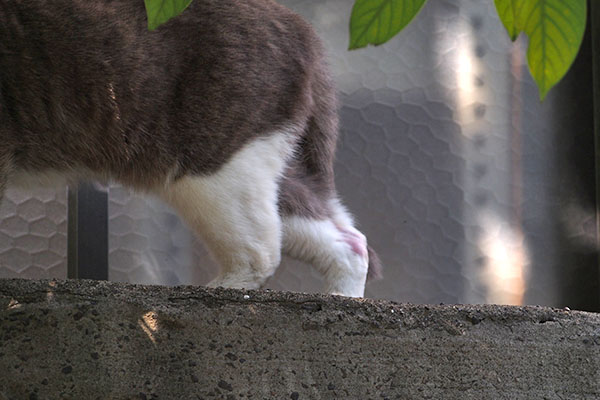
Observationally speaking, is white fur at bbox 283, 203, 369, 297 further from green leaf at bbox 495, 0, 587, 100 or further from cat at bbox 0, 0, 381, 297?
green leaf at bbox 495, 0, 587, 100

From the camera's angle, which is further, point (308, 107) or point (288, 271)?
point (288, 271)

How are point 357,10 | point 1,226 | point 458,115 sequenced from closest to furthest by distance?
point 357,10 → point 1,226 → point 458,115

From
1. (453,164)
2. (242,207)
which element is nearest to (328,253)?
(242,207)

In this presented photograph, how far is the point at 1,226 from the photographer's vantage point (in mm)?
1917

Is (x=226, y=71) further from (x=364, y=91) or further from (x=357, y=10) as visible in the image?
(x=357, y=10)

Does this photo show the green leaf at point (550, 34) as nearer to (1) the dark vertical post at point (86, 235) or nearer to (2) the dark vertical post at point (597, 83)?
(1) the dark vertical post at point (86, 235)

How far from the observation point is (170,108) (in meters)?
1.54

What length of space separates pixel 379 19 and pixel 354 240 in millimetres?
1382

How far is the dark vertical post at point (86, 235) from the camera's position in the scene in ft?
6.14

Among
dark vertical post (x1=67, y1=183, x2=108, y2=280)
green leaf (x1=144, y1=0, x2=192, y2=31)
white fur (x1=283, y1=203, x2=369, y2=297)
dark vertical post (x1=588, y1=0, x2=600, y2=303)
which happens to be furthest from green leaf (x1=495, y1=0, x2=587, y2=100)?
dark vertical post (x1=588, y1=0, x2=600, y2=303)

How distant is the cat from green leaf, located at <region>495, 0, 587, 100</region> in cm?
122

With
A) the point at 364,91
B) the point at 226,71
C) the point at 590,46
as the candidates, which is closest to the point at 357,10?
the point at 226,71

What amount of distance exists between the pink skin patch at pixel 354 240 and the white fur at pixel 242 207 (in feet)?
0.63

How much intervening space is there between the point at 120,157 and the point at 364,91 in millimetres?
841
